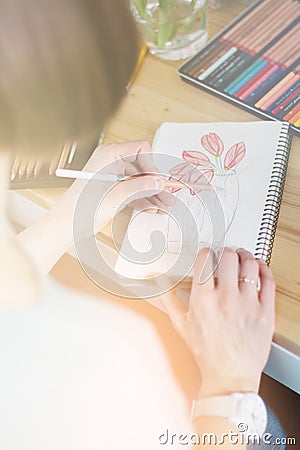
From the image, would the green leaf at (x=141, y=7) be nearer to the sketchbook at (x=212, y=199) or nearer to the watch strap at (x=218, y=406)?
the sketchbook at (x=212, y=199)

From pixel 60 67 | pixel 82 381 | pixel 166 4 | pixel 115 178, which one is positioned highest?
pixel 60 67

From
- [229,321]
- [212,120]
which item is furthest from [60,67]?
[212,120]

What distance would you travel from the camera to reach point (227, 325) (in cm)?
72

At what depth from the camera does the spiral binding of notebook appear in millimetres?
765

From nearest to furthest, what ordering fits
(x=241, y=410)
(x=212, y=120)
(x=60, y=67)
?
1. (x=60, y=67)
2. (x=241, y=410)
3. (x=212, y=120)

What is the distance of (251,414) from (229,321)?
10cm

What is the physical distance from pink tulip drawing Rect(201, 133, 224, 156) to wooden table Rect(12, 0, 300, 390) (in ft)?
0.13

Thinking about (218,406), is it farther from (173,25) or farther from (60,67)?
(173,25)

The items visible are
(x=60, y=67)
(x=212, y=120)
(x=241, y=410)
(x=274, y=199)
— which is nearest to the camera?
(x=60, y=67)

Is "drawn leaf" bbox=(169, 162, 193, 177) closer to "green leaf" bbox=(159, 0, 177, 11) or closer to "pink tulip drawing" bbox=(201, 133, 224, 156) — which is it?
"pink tulip drawing" bbox=(201, 133, 224, 156)

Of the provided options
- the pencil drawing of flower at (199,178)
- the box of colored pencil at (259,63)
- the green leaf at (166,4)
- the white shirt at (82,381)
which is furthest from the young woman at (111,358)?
the green leaf at (166,4)

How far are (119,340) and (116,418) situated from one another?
0.08 m

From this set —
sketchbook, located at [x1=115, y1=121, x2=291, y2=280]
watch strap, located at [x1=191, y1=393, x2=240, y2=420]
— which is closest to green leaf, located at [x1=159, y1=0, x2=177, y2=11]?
sketchbook, located at [x1=115, y1=121, x2=291, y2=280]

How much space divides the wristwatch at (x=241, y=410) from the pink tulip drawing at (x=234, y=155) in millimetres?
287
